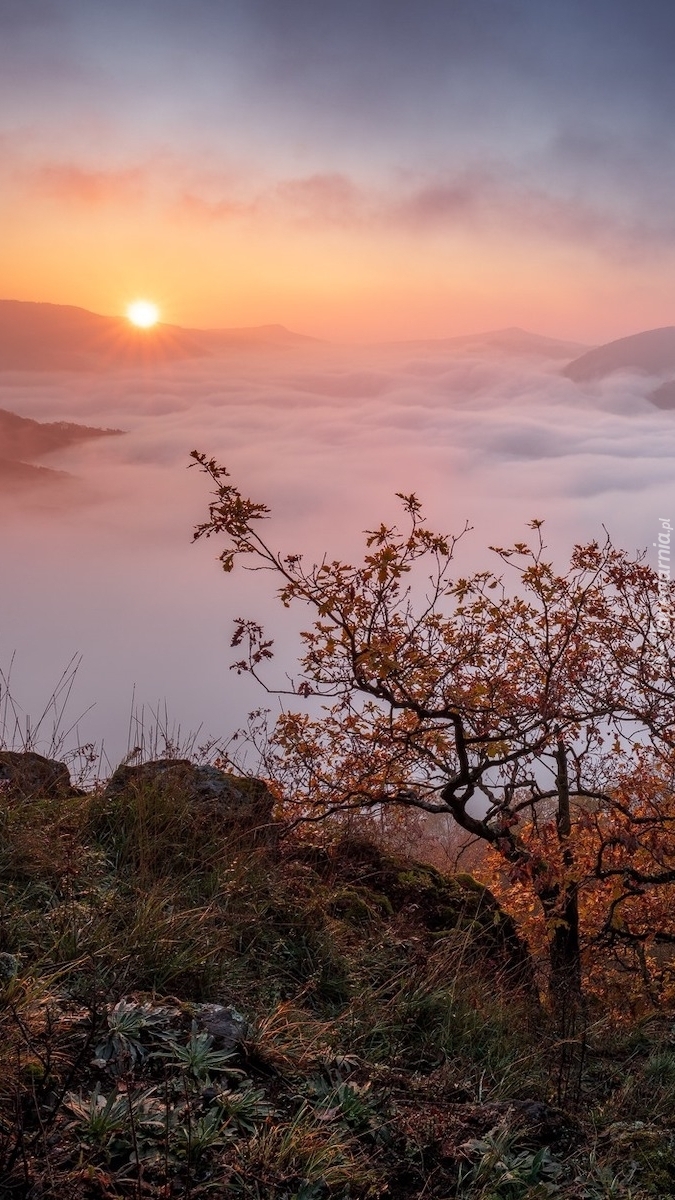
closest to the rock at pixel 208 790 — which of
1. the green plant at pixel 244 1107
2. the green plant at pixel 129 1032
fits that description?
the green plant at pixel 129 1032

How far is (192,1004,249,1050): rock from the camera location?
4.10 m

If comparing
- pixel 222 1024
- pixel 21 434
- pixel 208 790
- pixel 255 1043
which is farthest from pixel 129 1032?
pixel 21 434

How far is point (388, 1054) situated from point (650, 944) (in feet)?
19.3

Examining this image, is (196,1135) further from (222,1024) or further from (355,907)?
(355,907)

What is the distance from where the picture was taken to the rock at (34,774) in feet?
23.1

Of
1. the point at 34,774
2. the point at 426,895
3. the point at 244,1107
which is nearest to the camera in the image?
the point at 244,1107

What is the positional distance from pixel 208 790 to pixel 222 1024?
11.6 ft

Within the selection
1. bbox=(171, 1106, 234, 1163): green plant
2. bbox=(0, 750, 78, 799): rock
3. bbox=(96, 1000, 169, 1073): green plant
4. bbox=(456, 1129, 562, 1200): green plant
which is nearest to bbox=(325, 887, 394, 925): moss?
bbox=(0, 750, 78, 799): rock

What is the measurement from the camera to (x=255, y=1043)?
162 inches

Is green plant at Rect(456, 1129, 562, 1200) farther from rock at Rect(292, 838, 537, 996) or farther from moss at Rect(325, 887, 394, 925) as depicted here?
rock at Rect(292, 838, 537, 996)

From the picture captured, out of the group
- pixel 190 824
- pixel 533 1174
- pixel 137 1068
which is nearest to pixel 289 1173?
pixel 137 1068

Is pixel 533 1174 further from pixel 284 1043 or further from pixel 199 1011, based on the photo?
pixel 199 1011

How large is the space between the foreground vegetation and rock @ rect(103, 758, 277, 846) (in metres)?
0.06

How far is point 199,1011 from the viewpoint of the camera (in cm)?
427
